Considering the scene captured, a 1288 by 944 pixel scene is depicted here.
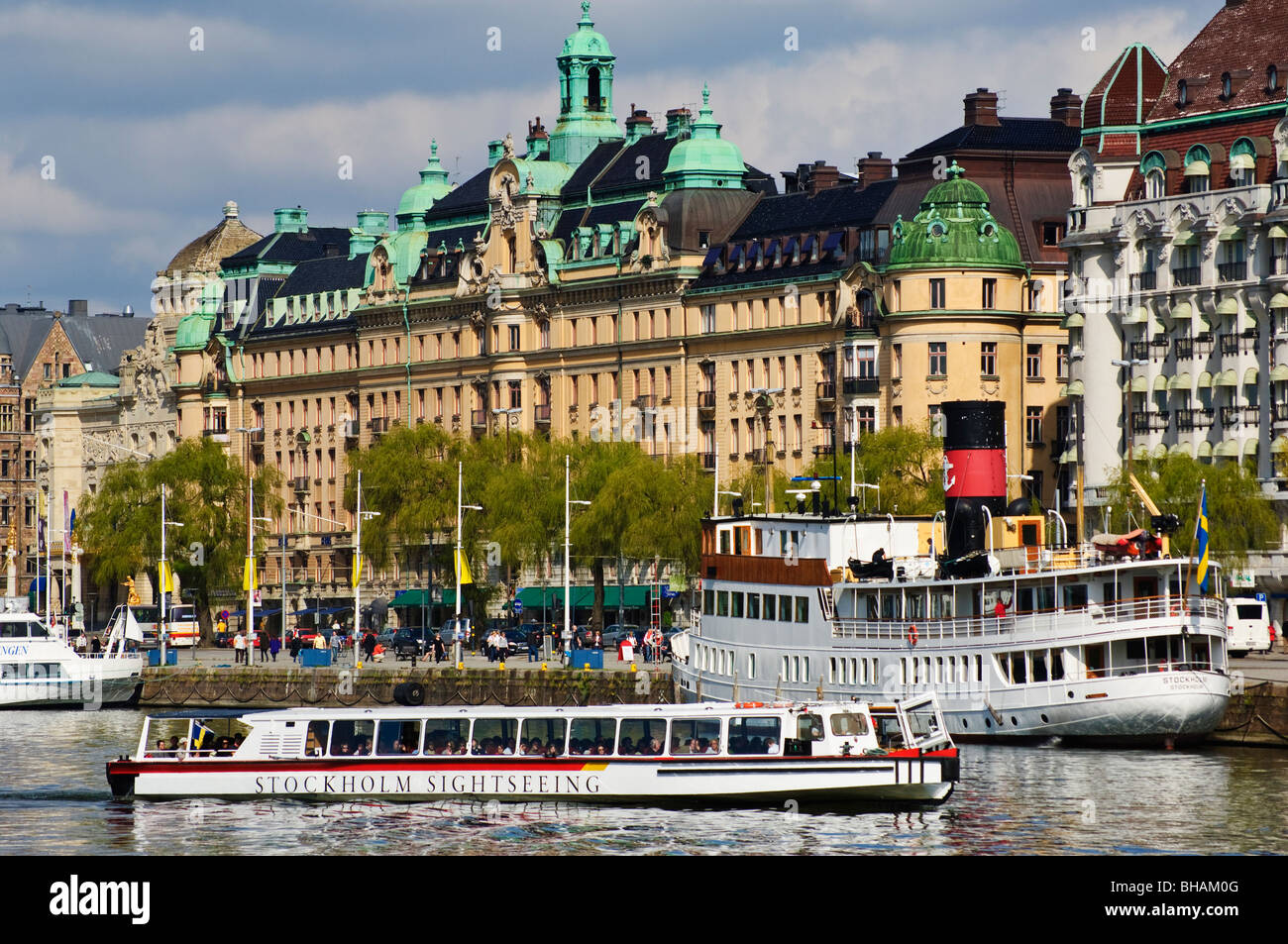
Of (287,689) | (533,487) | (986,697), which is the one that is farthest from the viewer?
(533,487)

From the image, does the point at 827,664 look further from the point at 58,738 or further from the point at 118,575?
the point at 118,575

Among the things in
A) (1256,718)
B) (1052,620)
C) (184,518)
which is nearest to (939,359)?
(184,518)

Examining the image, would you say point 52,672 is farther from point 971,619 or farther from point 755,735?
point 755,735

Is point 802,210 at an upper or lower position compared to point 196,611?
upper

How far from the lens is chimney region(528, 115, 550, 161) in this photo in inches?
7451

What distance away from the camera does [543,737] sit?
2869 inches

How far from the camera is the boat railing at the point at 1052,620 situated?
8694 centimetres

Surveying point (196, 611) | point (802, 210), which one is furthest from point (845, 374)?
point (196, 611)

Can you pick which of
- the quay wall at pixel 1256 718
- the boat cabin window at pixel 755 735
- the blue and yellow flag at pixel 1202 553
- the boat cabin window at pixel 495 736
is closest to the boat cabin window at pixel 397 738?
the boat cabin window at pixel 495 736

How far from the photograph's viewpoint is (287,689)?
125875mm

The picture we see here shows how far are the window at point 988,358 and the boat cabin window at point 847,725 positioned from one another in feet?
269

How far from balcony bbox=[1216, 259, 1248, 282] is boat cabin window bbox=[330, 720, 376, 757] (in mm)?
65608
